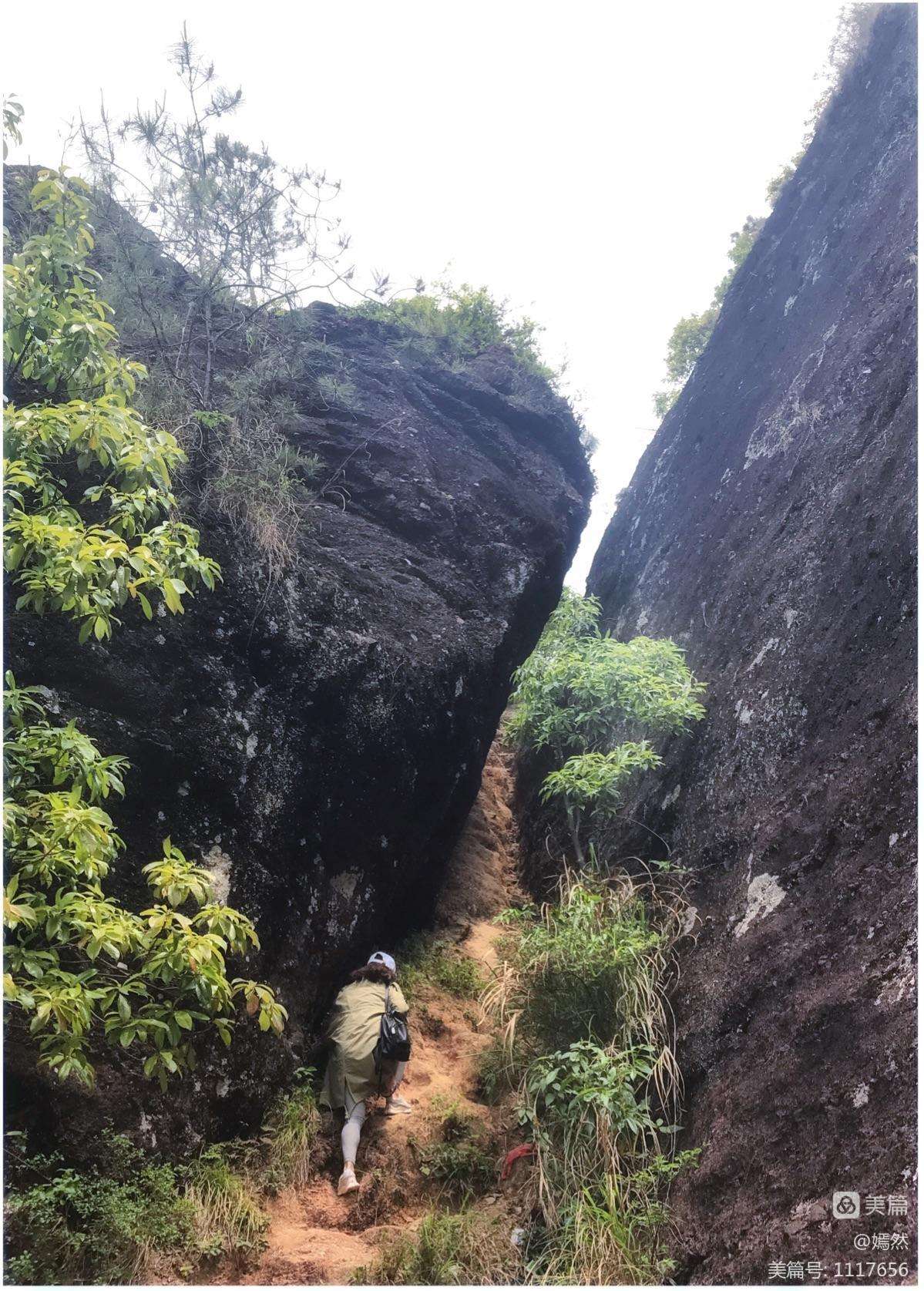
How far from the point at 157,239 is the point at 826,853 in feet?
25.6

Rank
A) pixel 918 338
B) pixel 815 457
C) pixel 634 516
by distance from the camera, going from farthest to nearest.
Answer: pixel 634 516 → pixel 815 457 → pixel 918 338

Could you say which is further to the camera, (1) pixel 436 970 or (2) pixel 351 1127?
(1) pixel 436 970

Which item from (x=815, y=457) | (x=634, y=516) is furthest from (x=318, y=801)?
(x=634, y=516)

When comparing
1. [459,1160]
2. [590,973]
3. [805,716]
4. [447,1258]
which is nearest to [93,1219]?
[447,1258]

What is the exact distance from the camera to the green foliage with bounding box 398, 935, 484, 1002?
291 inches

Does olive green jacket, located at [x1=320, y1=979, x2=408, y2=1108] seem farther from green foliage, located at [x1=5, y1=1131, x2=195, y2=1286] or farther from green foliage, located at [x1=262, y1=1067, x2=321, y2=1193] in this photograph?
green foliage, located at [x1=5, y1=1131, x2=195, y2=1286]

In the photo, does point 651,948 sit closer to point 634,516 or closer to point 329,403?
point 329,403

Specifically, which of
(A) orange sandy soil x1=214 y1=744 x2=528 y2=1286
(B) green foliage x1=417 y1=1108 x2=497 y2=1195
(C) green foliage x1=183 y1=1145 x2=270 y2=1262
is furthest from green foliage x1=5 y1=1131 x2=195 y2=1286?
(B) green foliage x1=417 y1=1108 x2=497 y2=1195

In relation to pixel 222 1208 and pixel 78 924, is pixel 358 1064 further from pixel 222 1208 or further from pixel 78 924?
pixel 78 924

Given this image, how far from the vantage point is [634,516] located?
40.1 feet

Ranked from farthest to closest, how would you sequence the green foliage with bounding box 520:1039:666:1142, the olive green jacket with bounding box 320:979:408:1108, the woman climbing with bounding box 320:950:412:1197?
the olive green jacket with bounding box 320:979:408:1108 → the woman climbing with bounding box 320:950:412:1197 → the green foliage with bounding box 520:1039:666:1142

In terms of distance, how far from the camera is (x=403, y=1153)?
225 inches

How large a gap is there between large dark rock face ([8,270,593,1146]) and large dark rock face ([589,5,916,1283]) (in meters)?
2.01

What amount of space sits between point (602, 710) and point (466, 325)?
6804mm
